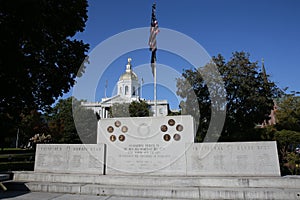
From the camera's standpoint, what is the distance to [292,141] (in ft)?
49.0

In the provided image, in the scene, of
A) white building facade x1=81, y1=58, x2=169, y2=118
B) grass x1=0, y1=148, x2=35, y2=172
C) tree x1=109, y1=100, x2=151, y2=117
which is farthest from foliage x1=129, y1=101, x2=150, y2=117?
white building facade x1=81, y1=58, x2=169, y2=118

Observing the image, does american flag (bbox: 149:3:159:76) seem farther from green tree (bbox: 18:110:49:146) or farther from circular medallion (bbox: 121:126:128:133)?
green tree (bbox: 18:110:49:146)

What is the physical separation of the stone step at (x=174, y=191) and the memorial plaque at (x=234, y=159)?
1064 millimetres

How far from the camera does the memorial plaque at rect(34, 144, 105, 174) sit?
8.09m

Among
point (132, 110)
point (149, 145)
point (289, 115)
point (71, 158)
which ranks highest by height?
point (132, 110)

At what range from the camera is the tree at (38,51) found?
A: 10.5 meters

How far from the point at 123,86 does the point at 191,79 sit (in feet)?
145

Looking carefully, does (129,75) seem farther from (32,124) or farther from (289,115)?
(289,115)

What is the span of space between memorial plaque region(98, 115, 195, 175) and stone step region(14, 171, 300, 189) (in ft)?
2.17

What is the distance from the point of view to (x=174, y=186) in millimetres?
6660

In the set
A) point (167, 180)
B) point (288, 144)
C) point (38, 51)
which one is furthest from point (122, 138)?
point (288, 144)

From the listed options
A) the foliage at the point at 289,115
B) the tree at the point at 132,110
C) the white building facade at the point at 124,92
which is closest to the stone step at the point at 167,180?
the foliage at the point at 289,115

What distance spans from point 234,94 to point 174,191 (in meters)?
15.5

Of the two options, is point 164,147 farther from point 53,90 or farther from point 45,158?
point 53,90
